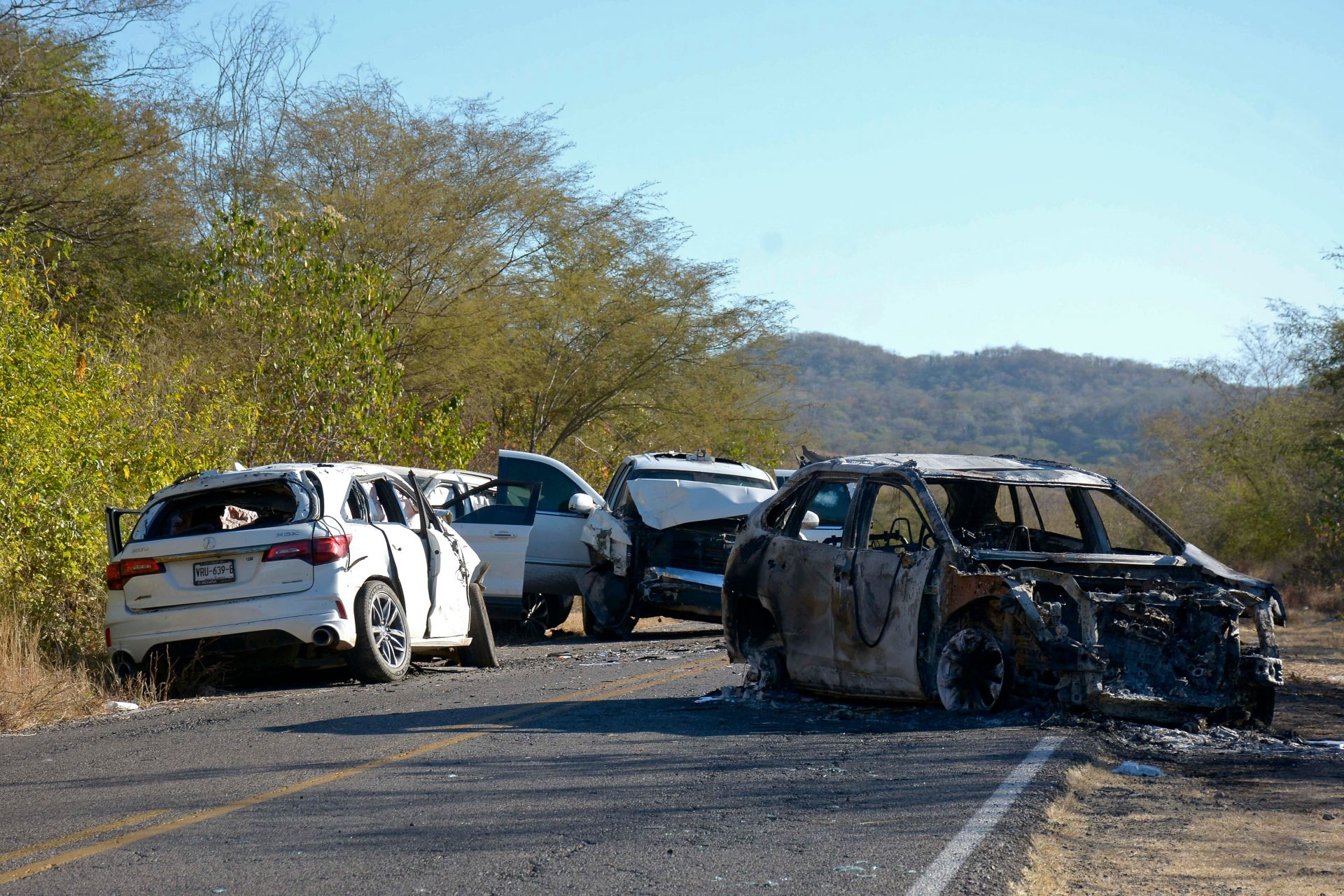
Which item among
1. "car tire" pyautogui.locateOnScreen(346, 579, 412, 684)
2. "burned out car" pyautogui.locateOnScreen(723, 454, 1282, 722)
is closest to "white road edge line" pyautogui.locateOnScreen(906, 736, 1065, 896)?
"burned out car" pyautogui.locateOnScreen(723, 454, 1282, 722)

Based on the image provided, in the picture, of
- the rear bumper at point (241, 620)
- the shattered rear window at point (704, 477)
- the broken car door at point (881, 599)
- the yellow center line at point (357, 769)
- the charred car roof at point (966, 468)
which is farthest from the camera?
the shattered rear window at point (704, 477)

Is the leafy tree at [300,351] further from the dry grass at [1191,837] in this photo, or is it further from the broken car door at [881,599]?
the dry grass at [1191,837]

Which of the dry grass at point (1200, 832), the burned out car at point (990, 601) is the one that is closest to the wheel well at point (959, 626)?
the burned out car at point (990, 601)

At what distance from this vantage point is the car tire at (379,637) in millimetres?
11094

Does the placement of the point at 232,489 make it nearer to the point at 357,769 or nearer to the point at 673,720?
the point at 673,720

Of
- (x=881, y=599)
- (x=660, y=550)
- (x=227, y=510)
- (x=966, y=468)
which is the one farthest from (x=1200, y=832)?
(x=660, y=550)

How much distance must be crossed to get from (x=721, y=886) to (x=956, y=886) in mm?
810

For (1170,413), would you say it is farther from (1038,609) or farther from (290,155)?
(1038,609)

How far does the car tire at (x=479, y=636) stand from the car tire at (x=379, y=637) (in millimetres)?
1311

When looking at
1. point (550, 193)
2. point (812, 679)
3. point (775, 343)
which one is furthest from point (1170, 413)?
point (812, 679)

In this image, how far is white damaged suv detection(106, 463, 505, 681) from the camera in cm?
1074

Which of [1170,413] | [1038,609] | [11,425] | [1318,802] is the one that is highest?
[1170,413]

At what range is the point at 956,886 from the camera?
16.6 feet

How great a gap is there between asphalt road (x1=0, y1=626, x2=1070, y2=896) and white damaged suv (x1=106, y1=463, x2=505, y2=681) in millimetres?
682
